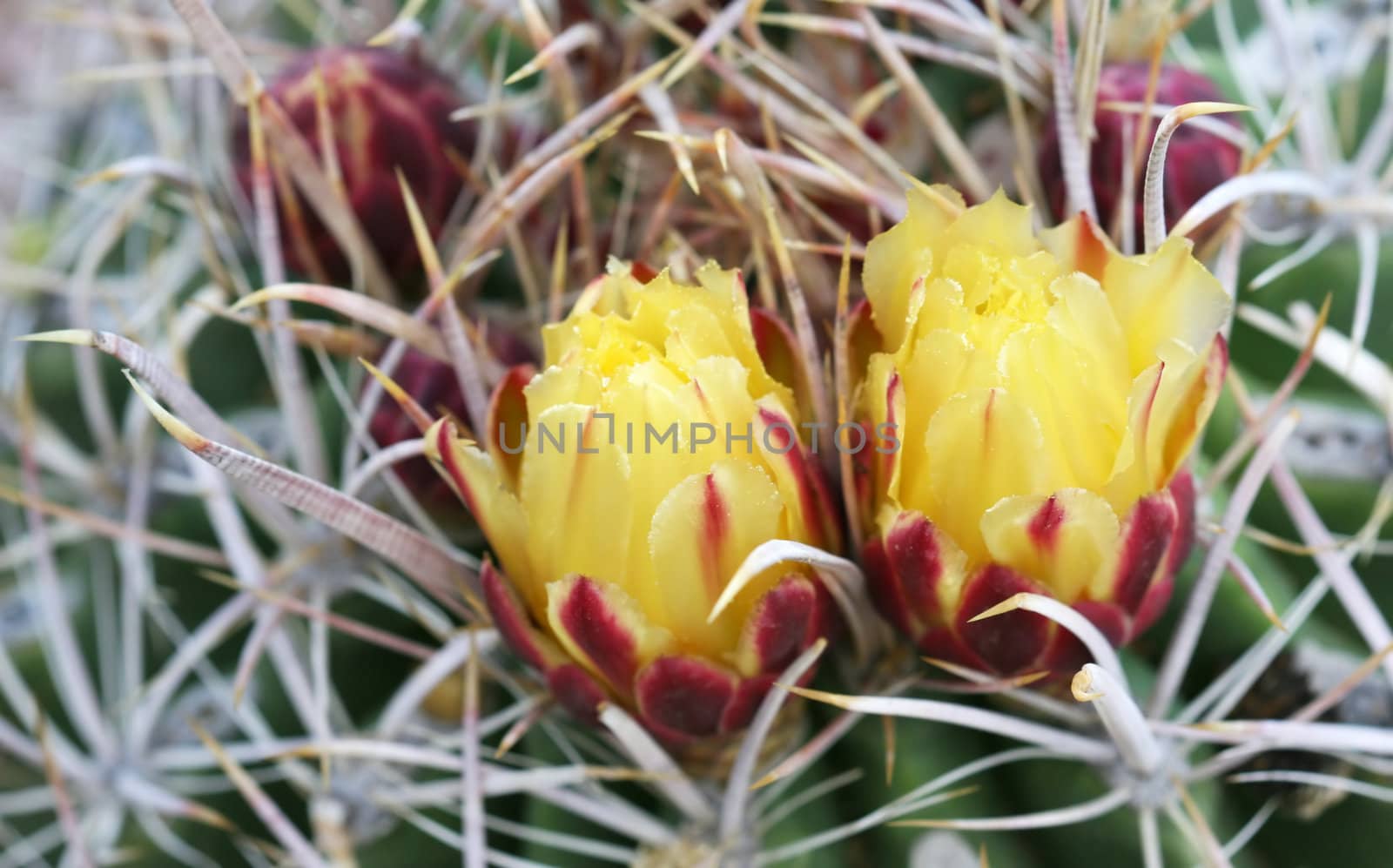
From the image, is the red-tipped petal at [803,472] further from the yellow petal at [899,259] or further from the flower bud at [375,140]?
the flower bud at [375,140]

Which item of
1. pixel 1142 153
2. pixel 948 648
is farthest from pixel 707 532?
pixel 1142 153

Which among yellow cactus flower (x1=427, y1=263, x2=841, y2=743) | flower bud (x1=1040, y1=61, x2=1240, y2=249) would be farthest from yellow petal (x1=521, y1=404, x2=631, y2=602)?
flower bud (x1=1040, y1=61, x2=1240, y2=249)

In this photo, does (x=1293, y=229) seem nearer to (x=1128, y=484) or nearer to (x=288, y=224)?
(x=1128, y=484)

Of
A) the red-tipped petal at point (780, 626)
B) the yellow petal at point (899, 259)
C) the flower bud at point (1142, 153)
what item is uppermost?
the flower bud at point (1142, 153)

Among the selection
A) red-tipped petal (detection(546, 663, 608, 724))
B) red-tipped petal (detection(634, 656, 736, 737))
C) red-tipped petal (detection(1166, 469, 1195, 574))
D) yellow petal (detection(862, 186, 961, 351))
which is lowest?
red-tipped petal (detection(546, 663, 608, 724))

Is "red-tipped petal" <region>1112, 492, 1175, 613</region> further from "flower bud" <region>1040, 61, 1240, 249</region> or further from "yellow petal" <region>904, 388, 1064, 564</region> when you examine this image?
"flower bud" <region>1040, 61, 1240, 249</region>

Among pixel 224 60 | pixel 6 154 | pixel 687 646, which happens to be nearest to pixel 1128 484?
pixel 687 646

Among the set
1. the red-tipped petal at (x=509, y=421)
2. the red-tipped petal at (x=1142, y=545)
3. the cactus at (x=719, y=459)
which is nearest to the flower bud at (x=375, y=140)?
the cactus at (x=719, y=459)
